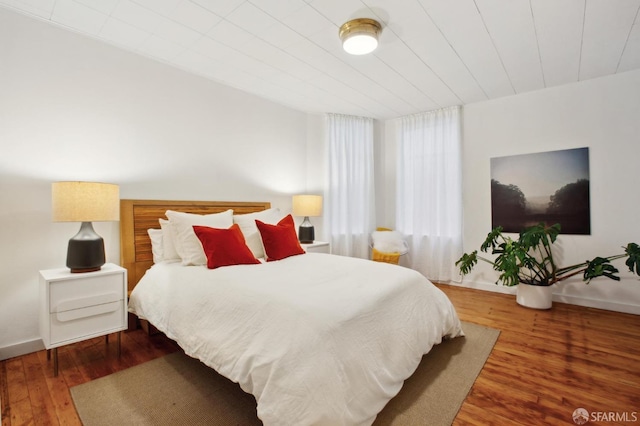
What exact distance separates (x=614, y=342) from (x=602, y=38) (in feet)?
8.21

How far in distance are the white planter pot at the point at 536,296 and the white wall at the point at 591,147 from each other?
1.37 ft

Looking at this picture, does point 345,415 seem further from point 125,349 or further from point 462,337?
point 125,349

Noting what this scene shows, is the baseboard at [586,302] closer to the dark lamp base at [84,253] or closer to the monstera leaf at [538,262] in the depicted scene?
the monstera leaf at [538,262]

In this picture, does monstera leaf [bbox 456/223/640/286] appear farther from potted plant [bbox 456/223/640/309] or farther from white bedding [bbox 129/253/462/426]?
white bedding [bbox 129/253/462/426]

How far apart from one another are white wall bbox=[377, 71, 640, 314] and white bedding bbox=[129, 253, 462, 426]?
2.12 m

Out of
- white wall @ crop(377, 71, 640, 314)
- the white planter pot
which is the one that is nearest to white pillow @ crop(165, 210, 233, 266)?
the white planter pot

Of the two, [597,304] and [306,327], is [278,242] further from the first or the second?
[597,304]

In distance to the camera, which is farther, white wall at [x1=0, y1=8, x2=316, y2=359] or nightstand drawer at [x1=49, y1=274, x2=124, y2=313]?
white wall at [x1=0, y1=8, x2=316, y2=359]

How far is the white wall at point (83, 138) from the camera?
6.89 ft

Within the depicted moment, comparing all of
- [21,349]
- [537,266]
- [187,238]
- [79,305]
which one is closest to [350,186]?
[537,266]

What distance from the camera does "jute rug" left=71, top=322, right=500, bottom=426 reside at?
1.51m

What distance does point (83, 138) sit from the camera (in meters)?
2.40

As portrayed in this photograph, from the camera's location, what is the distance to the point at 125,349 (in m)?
2.26

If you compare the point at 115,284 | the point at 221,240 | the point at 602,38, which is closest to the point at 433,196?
the point at 602,38
